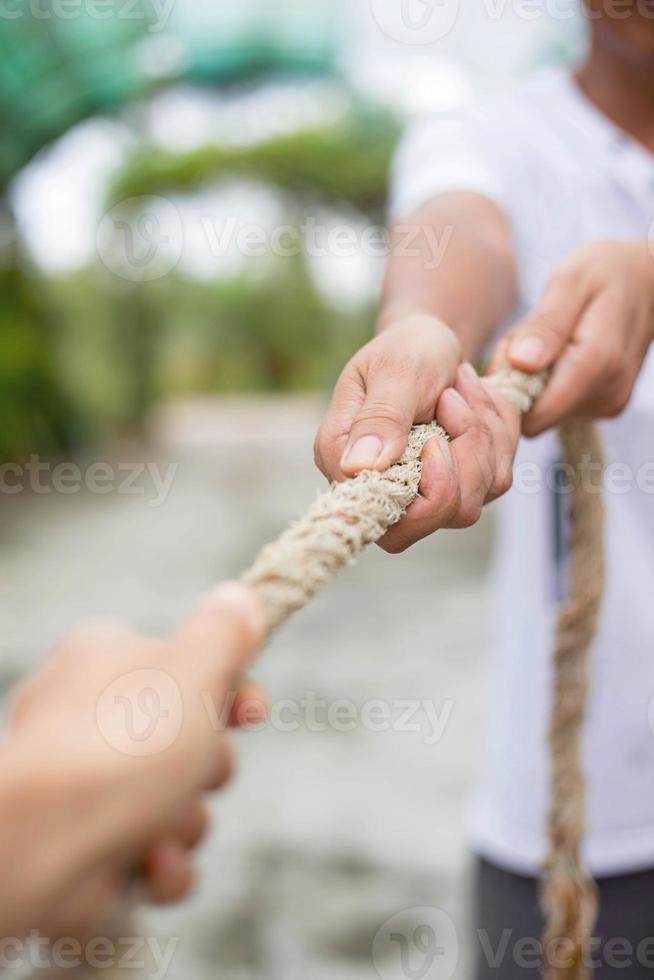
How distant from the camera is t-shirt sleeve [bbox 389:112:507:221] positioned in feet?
1.97

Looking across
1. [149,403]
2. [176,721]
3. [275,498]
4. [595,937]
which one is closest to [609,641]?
[595,937]

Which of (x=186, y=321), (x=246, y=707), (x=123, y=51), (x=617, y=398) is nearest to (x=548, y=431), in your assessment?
(x=617, y=398)

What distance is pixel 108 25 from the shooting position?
300 centimetres

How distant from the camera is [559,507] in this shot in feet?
2.06

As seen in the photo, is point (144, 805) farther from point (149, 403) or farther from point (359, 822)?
point (149, 403)

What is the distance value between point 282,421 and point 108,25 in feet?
15.2

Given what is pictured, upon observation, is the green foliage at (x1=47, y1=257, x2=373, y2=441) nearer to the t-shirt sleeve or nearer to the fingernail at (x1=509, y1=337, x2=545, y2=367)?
the t-shirt sleeve

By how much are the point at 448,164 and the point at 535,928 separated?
49 centimetres

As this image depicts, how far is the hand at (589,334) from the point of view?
1.49ft

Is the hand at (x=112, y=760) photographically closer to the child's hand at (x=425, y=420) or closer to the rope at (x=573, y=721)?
the child's hand at (x=425, y=420)

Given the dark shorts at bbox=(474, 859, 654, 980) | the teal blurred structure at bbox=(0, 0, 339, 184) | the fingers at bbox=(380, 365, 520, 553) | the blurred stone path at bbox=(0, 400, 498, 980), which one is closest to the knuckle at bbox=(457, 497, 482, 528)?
the fingers at bbox=(380, 365, 520, 553)

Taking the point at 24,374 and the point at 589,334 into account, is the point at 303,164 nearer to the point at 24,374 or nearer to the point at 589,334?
the point at 24,374

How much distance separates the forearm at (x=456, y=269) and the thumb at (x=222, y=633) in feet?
0.84

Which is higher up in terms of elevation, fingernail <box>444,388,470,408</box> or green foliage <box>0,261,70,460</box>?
green foliage <box>0,261,70,460</box>
